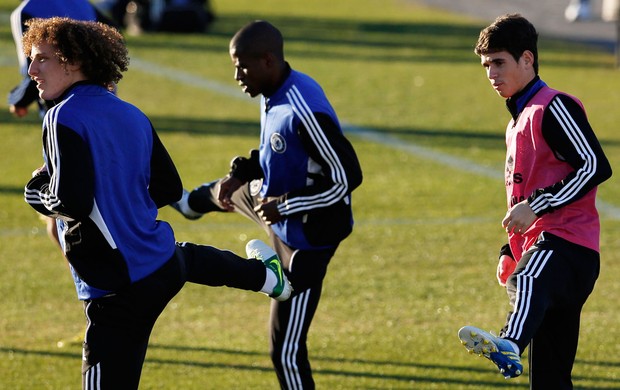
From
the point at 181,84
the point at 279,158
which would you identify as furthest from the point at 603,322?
the point at 181,84

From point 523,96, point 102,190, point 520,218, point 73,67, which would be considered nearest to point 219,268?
point 102,190

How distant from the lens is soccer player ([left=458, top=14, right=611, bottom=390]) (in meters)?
5.32

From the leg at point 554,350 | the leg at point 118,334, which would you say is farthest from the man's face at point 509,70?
the leg at point 118,334

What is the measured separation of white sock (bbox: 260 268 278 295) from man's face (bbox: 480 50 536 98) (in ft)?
4.41

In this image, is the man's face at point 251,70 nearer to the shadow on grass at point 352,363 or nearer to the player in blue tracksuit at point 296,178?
the player in blue tracksuit at point 296,178

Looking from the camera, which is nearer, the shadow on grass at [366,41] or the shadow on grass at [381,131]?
the shadow on grass at [381,131]

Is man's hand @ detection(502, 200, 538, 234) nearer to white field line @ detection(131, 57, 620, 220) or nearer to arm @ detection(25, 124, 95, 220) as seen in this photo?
arm @ detection(25, 124, 95, 220)

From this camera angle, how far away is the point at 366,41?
23.9 metres

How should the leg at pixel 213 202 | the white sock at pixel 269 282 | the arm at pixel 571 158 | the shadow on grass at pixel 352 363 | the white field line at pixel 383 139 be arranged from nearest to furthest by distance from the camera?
the arm at pixel 571 158 < the white sock at pixel 269 282 < the leg at pixel 213 202 < the shadow on grass at pixel 352 363 < the white field line at pixel 383 139

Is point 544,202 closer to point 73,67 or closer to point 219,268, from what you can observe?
point 219,268

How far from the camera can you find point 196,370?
7512 millimetres

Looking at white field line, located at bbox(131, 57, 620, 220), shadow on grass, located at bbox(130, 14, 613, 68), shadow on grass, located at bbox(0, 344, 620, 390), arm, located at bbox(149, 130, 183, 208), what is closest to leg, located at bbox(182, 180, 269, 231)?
shadow on grass, located at bbox(0, 344, 620, 390)

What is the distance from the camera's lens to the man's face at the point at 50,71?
5000 millimetres

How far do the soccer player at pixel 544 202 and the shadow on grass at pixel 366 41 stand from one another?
15817mm
